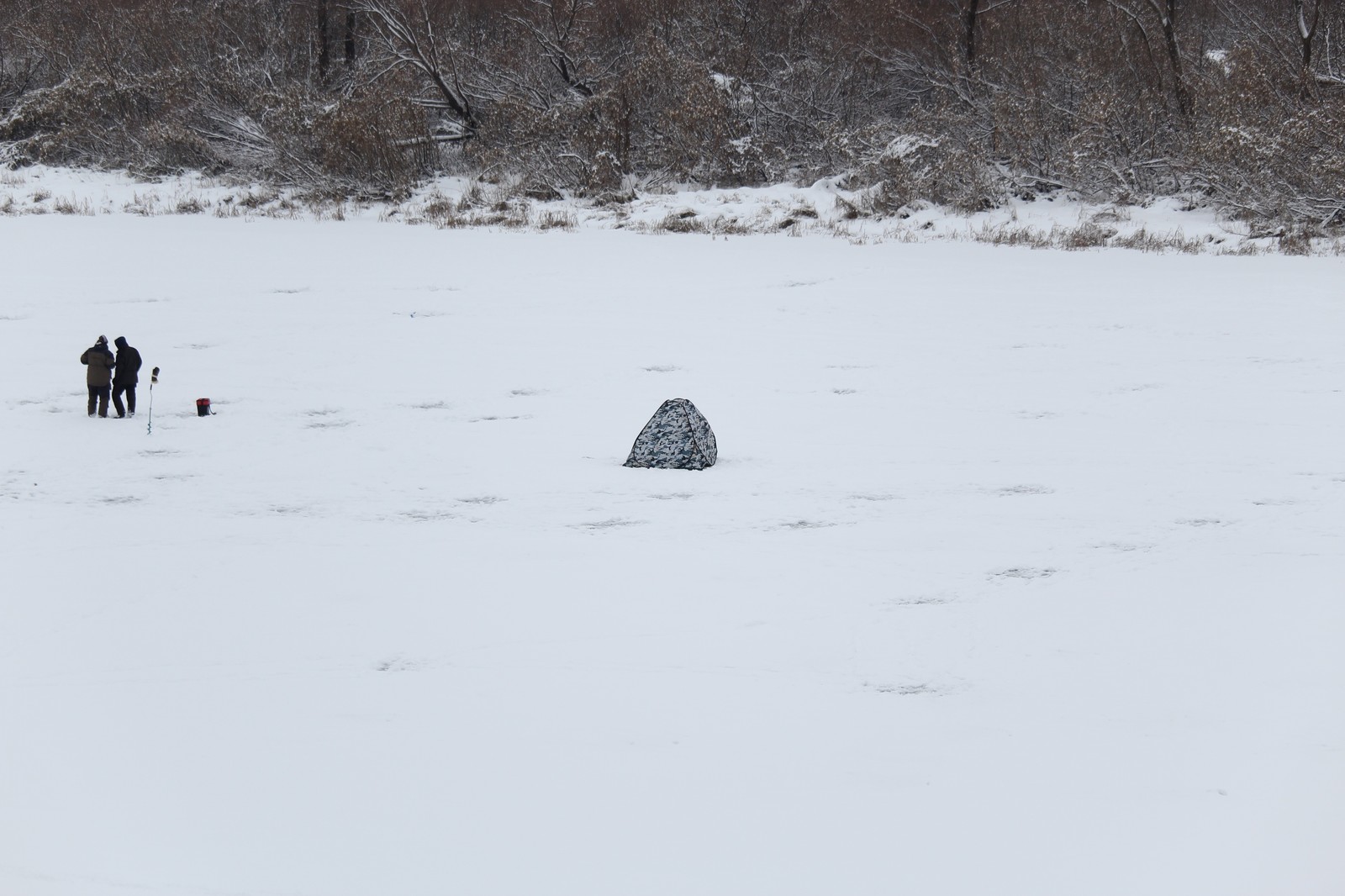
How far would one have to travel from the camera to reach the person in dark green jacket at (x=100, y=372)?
1018 centimetres

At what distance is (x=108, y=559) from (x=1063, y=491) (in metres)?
6.01

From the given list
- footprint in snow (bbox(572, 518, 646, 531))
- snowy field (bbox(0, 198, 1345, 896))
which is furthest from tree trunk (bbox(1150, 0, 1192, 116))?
footprint in snow (bbox(572, 518, 646, 531))

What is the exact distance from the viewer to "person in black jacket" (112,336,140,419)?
1030 centimetres

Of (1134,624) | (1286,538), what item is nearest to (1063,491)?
(1286,538)

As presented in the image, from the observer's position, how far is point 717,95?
24672 mm

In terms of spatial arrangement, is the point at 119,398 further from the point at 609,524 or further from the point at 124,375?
the point at 609,524

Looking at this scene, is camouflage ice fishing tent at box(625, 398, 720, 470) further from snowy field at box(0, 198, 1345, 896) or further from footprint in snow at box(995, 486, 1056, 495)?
footprint in snow at box(995, 486, 1056, 495)

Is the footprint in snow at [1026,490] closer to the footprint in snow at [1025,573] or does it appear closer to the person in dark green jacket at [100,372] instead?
the footprint in snow at [1025,573]

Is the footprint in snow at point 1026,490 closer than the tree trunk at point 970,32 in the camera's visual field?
Yes

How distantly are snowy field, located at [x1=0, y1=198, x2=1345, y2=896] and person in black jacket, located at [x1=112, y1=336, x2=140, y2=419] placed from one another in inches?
9.3

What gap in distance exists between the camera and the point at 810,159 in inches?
975

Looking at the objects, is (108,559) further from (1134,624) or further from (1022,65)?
(1022,65)

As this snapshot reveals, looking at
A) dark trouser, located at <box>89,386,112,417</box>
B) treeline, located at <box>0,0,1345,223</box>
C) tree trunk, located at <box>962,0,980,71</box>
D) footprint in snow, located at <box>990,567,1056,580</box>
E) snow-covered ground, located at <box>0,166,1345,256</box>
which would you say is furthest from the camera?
tree trunk, located at <box>962,0,980,71</box>

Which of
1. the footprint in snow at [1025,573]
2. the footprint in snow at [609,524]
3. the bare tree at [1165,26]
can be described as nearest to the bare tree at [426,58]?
the bare tree at [1165,26]
